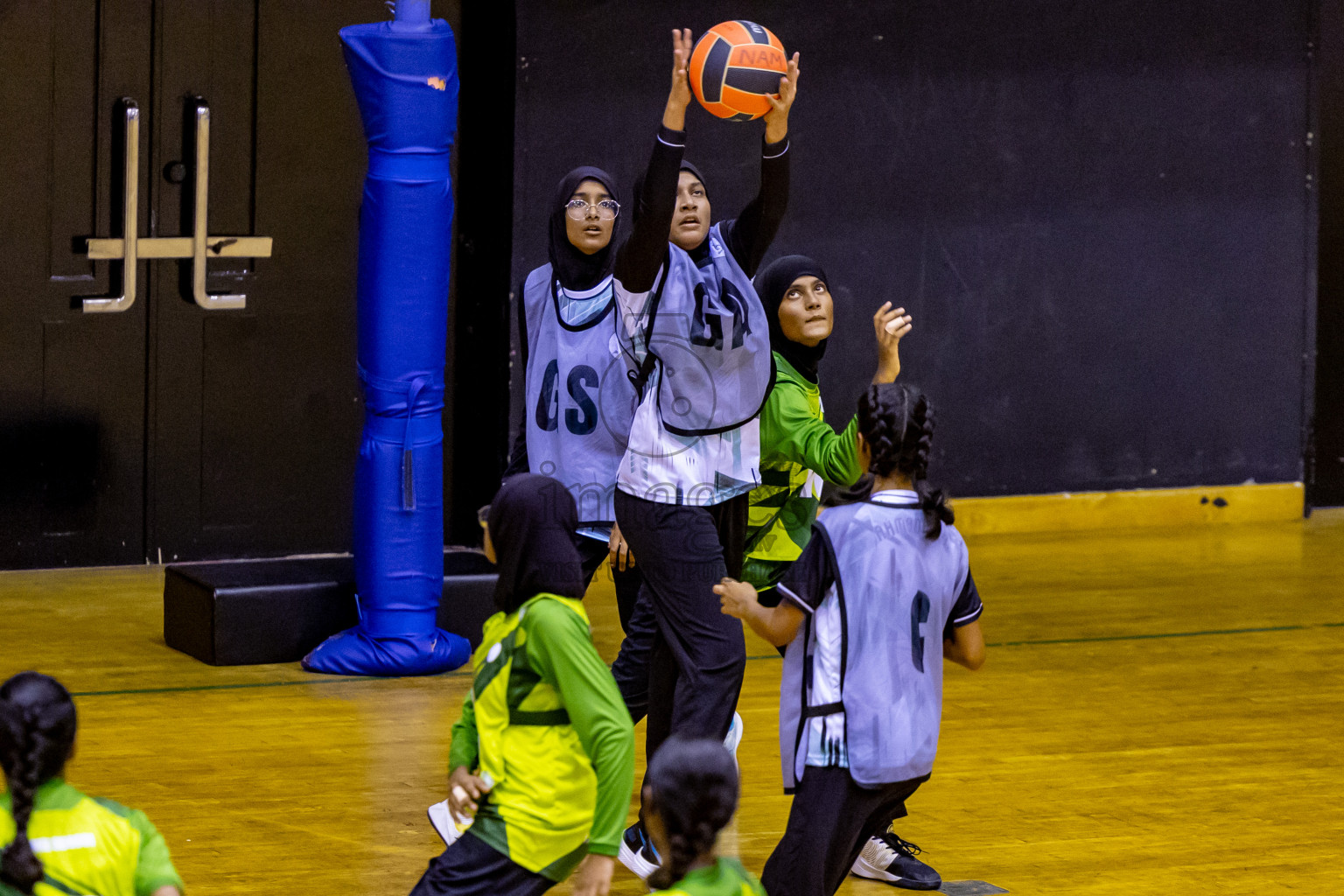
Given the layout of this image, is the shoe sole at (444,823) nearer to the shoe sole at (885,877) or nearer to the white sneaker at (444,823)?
the white sneaker at (444,823)

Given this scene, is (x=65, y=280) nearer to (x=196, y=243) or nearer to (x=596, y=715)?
(x=196, y=243)

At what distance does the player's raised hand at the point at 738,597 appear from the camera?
4.00 metres

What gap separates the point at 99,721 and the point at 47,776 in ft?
11.8

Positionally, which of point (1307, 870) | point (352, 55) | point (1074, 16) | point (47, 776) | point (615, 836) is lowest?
point (1307, 870)

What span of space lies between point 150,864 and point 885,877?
101 inches

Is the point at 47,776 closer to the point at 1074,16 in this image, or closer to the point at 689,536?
the point at 689,536

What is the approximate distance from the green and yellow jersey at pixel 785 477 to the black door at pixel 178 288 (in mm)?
4082

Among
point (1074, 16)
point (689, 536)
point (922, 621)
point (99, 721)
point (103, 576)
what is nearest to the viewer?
point (922, 621)

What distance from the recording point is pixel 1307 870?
520 cm

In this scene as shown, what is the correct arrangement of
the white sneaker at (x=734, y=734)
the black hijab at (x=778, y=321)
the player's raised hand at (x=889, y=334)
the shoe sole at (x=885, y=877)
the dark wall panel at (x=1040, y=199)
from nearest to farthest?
the player's raised hand at (x=889, y=334)
the shoe sole at (x=885, y=877)
the black hijab at (x=778, y=321)
the white sneaker at (x=734, y=734)
the dark wall panel at (x=1040, y=199)

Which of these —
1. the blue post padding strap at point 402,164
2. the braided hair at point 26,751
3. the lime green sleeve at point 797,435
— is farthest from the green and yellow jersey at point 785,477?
the braided hair at point 26,751

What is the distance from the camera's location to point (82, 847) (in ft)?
9.58

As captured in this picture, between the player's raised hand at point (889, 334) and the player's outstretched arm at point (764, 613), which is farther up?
the player's raised hand at point (889, 334)

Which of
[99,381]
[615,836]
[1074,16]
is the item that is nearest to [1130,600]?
[1074,16]
